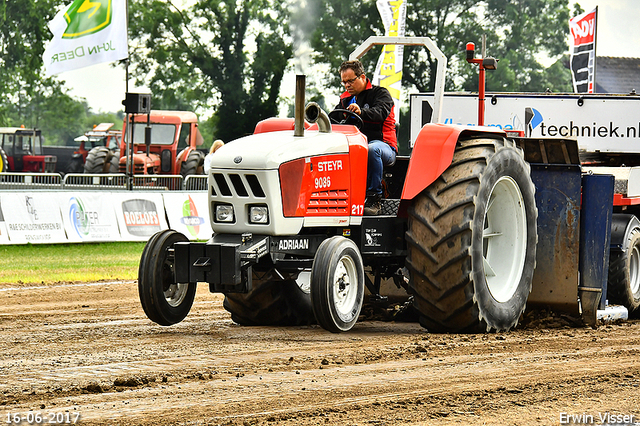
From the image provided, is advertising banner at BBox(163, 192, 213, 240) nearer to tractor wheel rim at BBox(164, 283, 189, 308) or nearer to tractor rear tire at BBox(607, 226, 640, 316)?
tractor rear tire at BBox(607, 226, 640, 316)

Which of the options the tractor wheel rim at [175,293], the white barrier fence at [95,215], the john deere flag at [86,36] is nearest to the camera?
the tractor wheel rim at [175,293]

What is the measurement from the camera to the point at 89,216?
1702 cm

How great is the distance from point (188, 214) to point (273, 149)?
12.5 meters

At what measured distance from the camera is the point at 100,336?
6.82 metres

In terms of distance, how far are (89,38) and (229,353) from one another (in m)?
14.2

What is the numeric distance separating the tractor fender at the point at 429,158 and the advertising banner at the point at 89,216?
1097cm

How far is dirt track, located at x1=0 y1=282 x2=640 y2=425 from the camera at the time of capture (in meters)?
4.26

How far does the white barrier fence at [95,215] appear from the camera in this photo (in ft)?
52.0

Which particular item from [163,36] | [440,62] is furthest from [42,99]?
[440,62]

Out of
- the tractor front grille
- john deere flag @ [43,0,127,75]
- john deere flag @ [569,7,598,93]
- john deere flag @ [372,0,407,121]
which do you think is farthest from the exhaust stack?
john deere flag @ [569,7,598,93]

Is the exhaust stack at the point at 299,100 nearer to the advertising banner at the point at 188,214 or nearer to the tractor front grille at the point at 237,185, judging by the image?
the tractor front grille at the point at 237,185

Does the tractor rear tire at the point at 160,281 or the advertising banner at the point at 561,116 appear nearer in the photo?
the tractor rear tire at the point at 160,281

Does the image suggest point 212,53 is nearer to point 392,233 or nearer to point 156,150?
point 156,150

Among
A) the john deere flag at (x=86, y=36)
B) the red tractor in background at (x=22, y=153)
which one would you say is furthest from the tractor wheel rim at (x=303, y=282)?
the red tractor in background at (x=22, y=153)
